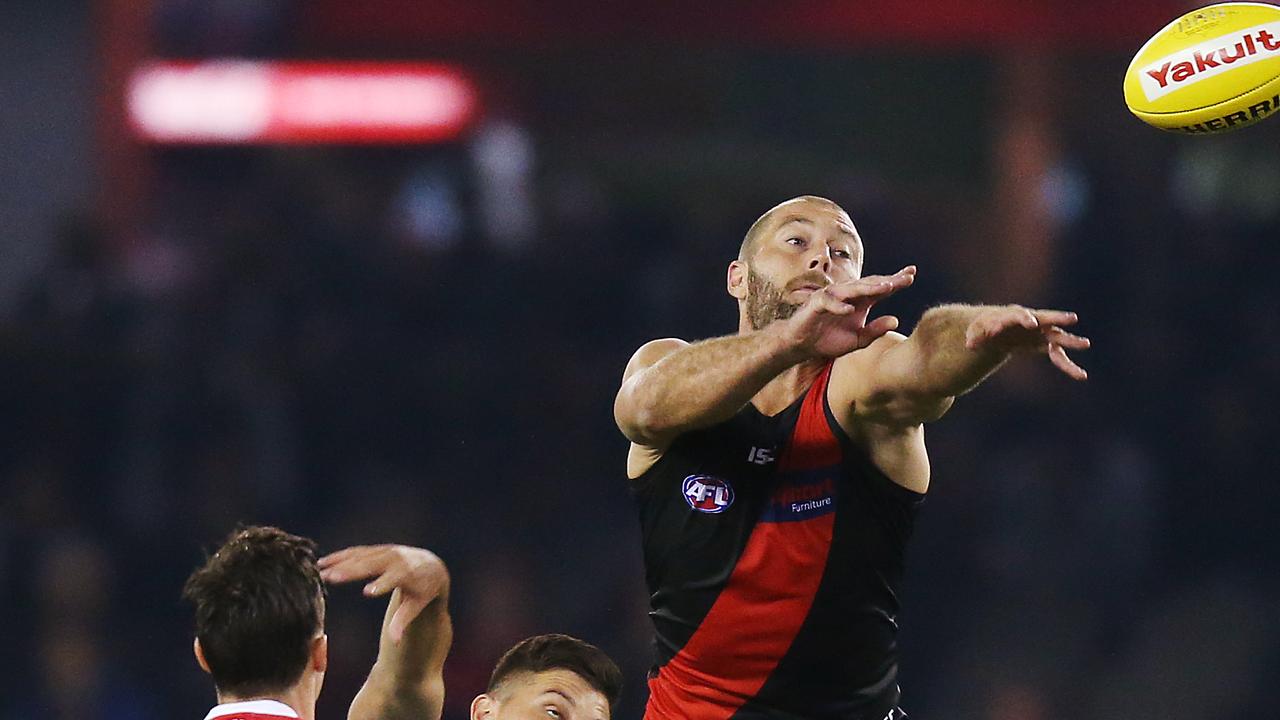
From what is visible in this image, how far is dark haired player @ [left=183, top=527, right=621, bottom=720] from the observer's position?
4074 mm

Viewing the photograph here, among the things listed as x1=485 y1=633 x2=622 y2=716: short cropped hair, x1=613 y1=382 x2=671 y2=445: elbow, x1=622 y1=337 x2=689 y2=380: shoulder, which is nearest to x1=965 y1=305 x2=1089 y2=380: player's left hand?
x1=613 y1=382 x2=671 y2=445: elbow

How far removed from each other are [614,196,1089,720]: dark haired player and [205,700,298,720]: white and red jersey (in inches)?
40.1

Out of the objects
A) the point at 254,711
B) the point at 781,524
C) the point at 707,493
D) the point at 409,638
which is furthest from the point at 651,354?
the point at 254,711

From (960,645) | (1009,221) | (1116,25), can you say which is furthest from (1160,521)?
(1116,25)

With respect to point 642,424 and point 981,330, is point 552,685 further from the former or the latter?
point 981,330

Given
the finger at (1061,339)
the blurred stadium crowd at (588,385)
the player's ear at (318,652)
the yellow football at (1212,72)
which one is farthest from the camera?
the blurred stadium crowd at (588,385)

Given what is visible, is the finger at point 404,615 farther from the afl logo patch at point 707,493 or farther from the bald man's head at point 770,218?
the bald man's head at point 770,218

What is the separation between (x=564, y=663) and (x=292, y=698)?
106cm

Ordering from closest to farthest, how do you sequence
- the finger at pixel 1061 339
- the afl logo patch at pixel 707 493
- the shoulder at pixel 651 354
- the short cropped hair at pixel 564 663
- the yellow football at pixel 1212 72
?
the finger at pixel 1061 339, the afl logo patch at pixel 707 493, the shoulder at pixel 651 354, the yellow football at pixel 1212 72, the short cropped hair at pixel 564 663

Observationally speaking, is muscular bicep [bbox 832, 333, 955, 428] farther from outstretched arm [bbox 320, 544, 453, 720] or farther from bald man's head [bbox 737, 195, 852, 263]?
outstretched arm [bbox 320, 544, 453, 720]

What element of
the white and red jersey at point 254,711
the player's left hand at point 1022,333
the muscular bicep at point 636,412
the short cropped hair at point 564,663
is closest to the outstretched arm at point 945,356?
the player's left hand at point 1022,333

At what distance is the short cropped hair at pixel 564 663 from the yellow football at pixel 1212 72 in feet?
6.55

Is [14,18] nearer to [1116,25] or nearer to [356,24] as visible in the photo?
[356,24]

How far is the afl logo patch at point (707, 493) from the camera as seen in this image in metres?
4.49
